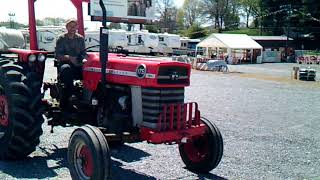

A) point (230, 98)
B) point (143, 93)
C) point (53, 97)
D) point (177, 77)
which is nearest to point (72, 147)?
point (143, 93)

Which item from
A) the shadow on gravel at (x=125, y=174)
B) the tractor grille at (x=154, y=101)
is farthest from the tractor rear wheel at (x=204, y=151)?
the tractor grille at (x=154, y=101)

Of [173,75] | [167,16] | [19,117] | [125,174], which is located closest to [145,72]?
[173,75]

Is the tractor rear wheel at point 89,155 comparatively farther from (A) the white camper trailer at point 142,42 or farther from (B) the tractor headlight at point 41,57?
(A) the white camper trailer at point 142,42

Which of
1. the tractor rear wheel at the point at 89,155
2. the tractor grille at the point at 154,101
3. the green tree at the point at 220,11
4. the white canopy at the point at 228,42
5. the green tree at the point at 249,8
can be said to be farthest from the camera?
the green tree at the point at 220,11

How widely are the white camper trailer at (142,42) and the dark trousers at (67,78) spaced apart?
36.5m

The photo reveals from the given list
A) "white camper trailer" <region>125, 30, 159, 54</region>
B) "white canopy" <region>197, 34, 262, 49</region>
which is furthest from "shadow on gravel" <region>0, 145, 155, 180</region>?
"white camper trailer" <region>125, 30, 159, 54</region>

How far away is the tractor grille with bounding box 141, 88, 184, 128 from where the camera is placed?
5023 mm

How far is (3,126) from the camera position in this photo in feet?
19.6

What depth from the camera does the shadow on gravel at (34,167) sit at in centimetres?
530

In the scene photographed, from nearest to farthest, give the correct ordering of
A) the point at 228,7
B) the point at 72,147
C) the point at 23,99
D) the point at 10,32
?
the point at 72,147 < the point at 23,99 < the point at 10,32 < the point at 228,7

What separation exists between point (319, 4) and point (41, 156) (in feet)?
208

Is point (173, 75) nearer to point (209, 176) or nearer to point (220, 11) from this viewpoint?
point (209, 176)

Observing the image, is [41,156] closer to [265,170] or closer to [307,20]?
[265,170]

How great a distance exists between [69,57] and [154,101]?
68.2 inches
